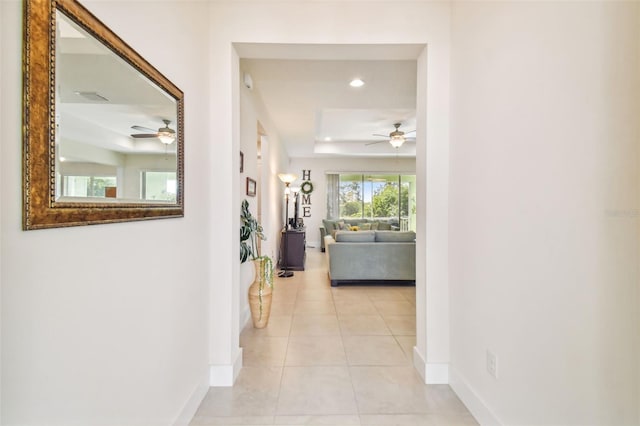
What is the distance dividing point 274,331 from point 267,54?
2392mm

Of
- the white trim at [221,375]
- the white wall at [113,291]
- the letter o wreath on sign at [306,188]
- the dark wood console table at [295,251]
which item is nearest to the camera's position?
the white wall at [113,291]

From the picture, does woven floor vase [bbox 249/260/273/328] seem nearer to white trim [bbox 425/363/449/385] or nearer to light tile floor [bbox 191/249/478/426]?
light tile floor [bbox 191/249/478/426]

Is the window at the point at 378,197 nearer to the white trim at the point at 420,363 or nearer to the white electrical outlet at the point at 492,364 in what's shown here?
the white trim at the point at 420,363

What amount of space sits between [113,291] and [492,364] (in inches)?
69.8

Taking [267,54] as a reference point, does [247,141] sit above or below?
below

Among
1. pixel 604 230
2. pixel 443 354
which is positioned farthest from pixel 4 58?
pixel 443 354

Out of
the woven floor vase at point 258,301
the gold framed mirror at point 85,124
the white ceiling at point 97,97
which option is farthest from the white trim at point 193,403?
the white ceiling at point 97,97

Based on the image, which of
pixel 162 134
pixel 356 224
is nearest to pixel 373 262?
pixel 162 134

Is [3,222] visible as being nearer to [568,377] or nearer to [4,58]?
[4,58]

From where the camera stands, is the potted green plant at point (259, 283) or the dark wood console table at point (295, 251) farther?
the dark wood console table at point (295, 251)

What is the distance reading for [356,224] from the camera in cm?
846

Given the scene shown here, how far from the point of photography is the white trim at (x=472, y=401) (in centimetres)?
156

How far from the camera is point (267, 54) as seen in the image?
2.16m

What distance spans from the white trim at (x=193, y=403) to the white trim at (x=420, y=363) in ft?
4.76
